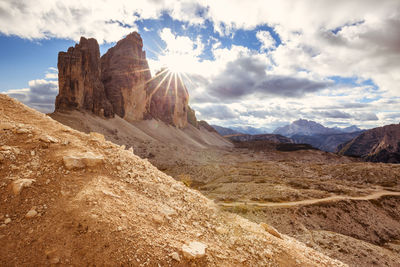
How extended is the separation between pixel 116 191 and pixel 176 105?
139498 millimetres

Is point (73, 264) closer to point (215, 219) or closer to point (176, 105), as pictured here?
point (215, 219)

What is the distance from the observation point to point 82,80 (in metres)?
72.9

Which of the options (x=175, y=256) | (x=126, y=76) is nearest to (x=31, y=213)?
(x=175, y=256)

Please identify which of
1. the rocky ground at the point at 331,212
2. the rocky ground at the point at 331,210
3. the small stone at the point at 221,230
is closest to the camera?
the small stone at the point at 221,230

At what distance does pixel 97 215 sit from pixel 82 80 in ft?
278

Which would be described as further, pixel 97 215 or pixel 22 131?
pixel 22 131

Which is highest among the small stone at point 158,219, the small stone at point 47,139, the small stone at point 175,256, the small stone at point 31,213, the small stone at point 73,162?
the small stone at point 47,139

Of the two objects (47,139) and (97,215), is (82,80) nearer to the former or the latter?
(47,139)

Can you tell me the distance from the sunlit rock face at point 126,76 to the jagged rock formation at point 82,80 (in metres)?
11.1

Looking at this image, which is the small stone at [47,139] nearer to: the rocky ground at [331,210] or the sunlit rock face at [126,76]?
the rocky ground at [331,210]

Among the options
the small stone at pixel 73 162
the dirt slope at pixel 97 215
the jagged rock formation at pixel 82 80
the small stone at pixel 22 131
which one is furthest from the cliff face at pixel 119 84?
the small stone at pixel 73 162

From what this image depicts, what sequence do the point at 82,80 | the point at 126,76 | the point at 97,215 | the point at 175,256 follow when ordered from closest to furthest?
the point at 175,256 → the point at 97,215 → the point at 82,80 → the point at 126,76

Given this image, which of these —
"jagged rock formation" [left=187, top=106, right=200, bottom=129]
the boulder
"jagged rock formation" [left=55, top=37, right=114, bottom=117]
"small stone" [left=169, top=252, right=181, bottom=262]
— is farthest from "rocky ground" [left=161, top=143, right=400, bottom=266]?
"jagged rock formation" [left=187, top=106, right=200, bottom=129]

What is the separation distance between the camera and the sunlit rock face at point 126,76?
310 feet
